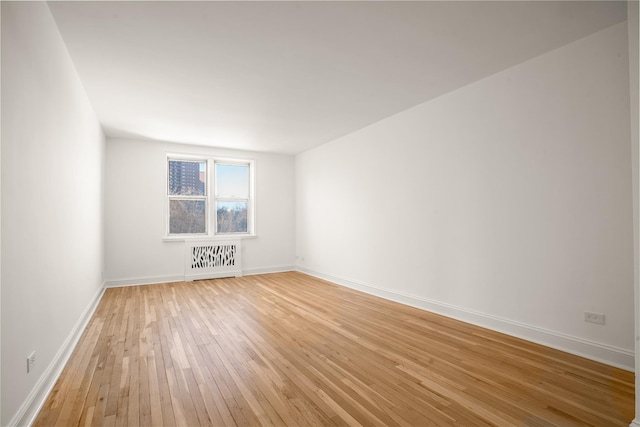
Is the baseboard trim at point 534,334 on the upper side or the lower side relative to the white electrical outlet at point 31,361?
lower

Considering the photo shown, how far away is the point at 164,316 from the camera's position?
12.9 ft

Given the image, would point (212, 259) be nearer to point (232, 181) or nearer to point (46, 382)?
point (232, 181)

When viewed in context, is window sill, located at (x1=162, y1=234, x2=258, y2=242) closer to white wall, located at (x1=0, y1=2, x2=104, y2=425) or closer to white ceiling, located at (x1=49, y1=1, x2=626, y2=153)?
white ceiling, located at (x1=49, y1=1, x2=626, y2=153)

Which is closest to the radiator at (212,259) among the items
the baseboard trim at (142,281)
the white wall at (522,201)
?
the baseboard trim at (142,281)

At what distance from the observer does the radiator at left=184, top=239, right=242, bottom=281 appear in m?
6.28

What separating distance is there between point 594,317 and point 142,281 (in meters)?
6.50

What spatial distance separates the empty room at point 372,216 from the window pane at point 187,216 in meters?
1.54

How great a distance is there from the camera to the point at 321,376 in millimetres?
2369

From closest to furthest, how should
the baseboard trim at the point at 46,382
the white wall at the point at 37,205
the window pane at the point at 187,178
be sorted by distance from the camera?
the white wall at the point at 37,205 → the baseboard trim at the point at 46,382 → the window pane at the point at 187,178

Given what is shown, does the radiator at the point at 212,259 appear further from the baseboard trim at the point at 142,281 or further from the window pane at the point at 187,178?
the window pane at the point at 187,178

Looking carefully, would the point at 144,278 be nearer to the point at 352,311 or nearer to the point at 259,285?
the point at 259,285

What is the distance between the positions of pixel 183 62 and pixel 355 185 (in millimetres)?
3264

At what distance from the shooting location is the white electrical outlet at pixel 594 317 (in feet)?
8.51

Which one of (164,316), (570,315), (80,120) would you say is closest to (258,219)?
(164,316)
